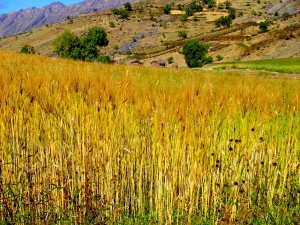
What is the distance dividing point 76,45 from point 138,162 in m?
80.0

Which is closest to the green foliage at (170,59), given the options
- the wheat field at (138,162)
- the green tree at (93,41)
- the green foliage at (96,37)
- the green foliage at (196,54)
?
the green foliage at (196,54)

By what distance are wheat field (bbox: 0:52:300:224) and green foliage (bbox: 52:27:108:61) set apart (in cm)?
7343

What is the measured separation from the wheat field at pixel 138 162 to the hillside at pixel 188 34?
66581 millimetres

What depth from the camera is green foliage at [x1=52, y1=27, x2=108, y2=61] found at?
7669 cm

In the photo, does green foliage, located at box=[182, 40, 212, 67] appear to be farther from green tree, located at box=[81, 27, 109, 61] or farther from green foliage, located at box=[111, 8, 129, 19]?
green foliage, located at box=[111, 8, 129, 19]

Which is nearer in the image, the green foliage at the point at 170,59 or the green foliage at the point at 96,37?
the green foliage at the point at 96,37

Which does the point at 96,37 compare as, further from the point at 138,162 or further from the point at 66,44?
the point at 138,162

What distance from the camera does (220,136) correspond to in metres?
3.01

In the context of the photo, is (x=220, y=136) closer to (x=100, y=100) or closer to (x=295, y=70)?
(x=100, y=100)

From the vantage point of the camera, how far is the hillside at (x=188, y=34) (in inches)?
3250

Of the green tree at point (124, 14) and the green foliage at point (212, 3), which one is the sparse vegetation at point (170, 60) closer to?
the green tree at point (124, 14)

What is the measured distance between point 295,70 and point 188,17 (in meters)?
146

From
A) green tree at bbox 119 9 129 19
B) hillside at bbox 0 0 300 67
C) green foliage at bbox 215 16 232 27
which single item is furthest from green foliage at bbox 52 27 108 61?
green tree at bbox 119 9 129 19

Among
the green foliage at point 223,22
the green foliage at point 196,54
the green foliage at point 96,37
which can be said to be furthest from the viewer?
the green foliage at point 223,22
